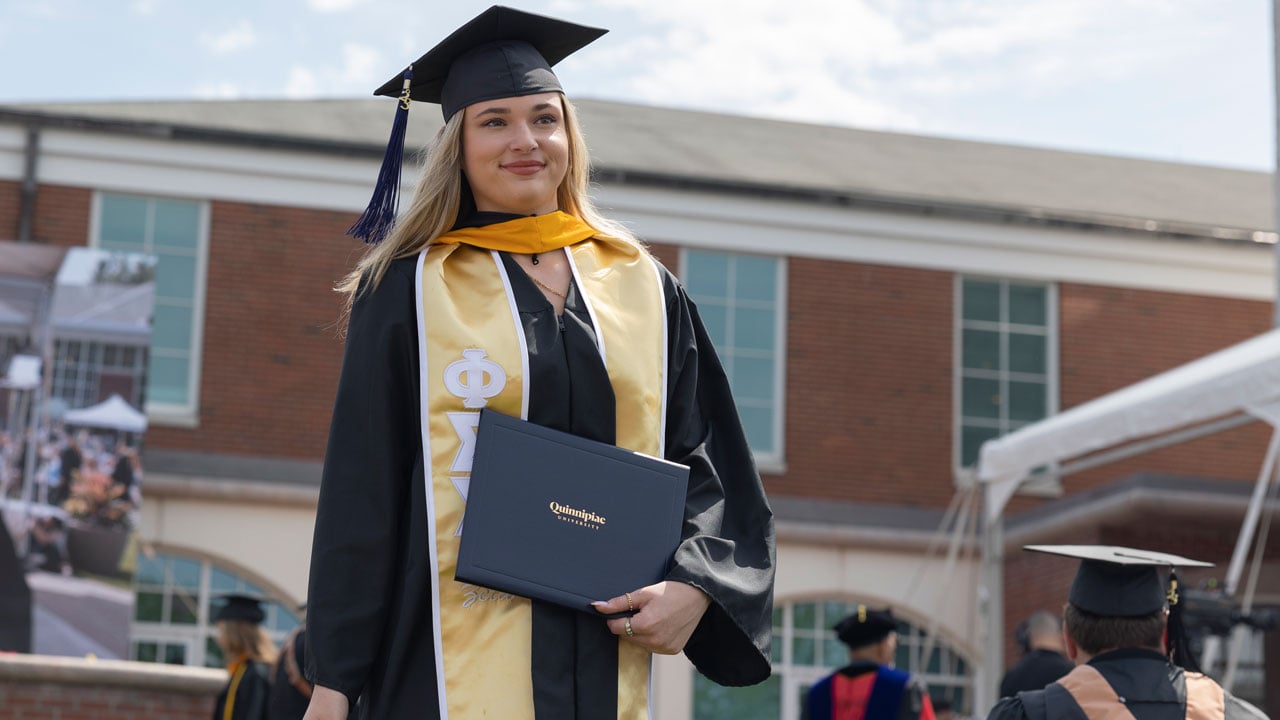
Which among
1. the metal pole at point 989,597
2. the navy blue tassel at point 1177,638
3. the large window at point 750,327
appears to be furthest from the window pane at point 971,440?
the navy blue tassel at point 1177,638

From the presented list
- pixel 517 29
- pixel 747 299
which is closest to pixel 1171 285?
pixel 747 299

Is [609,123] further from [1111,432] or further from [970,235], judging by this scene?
[1111,432]

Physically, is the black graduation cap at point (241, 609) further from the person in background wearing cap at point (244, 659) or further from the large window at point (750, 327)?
the large window at point (750, 327)

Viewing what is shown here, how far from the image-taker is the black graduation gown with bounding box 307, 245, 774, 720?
2.64 m

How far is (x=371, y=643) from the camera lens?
8.71 ft

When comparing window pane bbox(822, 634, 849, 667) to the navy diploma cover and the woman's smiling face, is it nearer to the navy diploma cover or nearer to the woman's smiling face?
the woman's smiling face

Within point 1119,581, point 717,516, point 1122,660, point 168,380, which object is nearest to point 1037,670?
point 1119,581

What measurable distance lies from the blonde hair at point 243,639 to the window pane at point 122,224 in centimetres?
790

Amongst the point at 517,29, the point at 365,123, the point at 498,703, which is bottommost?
the point at 498,703

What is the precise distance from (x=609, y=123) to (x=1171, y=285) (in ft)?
20.3

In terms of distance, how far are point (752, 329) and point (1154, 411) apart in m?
7.07

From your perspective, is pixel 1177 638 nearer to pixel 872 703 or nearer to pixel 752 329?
pixel 872 703

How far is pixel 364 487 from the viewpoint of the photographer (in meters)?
2.72

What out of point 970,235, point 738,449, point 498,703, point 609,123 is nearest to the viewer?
point 498,703
